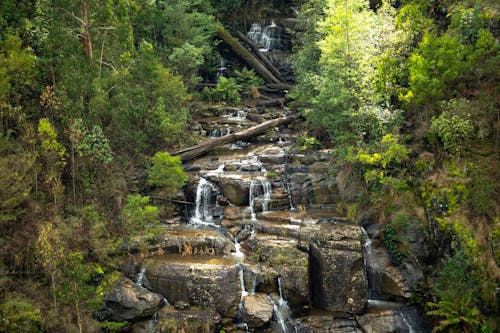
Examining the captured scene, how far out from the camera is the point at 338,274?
14141mm

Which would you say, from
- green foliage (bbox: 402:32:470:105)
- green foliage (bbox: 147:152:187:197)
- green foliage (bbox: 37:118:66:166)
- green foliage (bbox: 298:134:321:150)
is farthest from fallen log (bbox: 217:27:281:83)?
green foliage (bbox: 37:118:66:166)

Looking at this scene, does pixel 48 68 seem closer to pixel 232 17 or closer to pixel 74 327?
pixel 74 327

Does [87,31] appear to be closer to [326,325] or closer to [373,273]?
[326,325]

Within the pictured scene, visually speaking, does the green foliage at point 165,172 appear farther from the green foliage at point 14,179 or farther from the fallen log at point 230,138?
the green foliage at point 14,179

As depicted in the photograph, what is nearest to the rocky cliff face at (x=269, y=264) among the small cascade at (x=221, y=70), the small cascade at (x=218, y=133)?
the small cascade at (x=218, y=133)

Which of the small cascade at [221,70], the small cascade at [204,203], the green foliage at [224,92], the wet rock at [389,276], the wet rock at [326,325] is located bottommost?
the wet rock at [326,325]

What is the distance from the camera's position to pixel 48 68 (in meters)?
14.6

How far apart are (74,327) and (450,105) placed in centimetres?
1429

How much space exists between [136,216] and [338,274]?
296 inches

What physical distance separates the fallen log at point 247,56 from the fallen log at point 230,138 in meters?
7.70

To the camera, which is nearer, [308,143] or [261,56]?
[308,143]

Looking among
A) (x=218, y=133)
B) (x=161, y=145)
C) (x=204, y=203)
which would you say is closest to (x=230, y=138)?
(x=218, y=133)

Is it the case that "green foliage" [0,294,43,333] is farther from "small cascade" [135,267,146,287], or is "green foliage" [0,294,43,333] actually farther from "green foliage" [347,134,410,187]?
"green foliage" [347,134,410,187]

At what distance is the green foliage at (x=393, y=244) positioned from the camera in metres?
15.0
